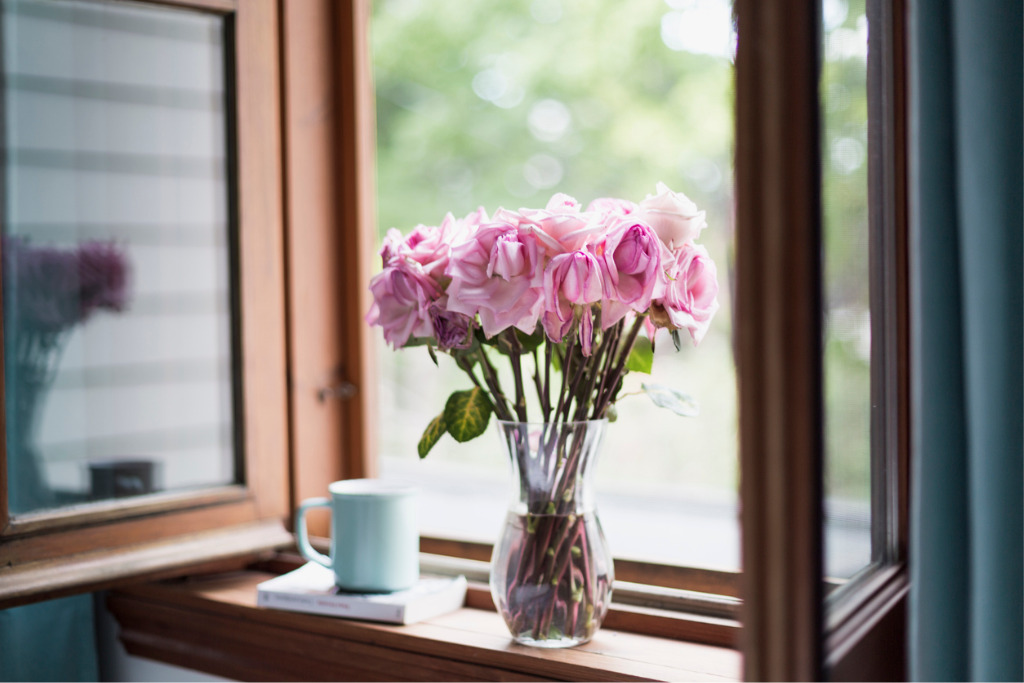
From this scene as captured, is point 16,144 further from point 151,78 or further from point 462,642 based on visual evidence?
point 462,642

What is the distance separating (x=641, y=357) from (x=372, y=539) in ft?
1.21

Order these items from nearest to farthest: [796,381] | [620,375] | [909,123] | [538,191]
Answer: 1. [796,381]
2. [909,123]
3. [620,375]
4. [538,191]

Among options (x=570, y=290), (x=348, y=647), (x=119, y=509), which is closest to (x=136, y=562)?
(x=119, y=509)

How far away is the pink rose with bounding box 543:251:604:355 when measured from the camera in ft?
2.40

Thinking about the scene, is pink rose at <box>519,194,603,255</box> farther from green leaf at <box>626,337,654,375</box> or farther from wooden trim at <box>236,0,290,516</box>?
wooden trim at <box>236,0,290,516</box>

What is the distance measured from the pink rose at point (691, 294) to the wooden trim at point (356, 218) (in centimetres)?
56

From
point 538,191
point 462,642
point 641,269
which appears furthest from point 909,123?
point 538,191

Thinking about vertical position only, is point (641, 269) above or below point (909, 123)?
below

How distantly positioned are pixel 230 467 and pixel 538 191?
5.01 m

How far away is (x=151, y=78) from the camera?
1.06m

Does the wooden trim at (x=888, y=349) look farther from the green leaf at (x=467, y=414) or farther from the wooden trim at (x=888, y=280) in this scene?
the green leaf at (x=467, y=414)

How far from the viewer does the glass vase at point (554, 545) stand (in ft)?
2.72

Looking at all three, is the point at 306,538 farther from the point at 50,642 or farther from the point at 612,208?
the point at 612,208

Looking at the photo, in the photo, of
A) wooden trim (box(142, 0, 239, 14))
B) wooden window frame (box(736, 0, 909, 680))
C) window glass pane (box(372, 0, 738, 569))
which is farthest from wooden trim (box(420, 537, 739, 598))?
window glass pane (box(372, 0, 738, 569))
